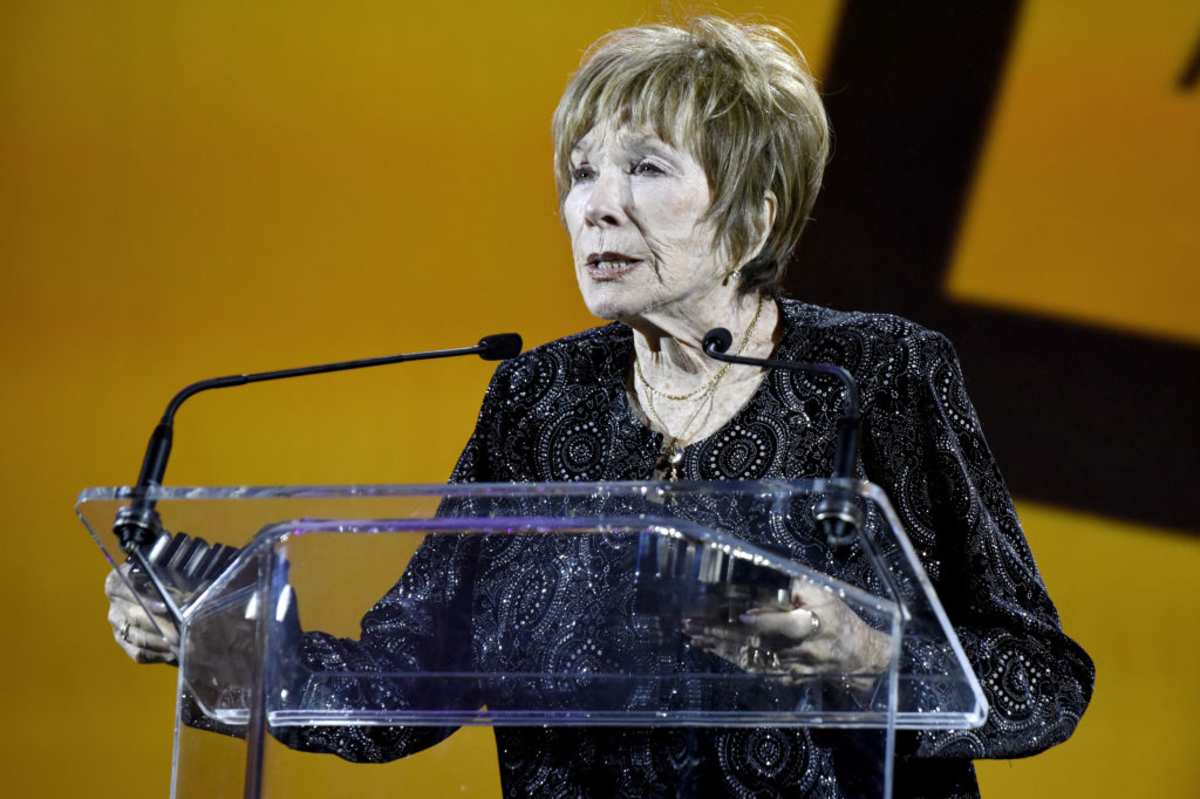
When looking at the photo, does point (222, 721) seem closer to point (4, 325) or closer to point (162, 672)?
point (162, 672)

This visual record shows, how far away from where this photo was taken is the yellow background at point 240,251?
2.61 m

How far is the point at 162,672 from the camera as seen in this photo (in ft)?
8.56

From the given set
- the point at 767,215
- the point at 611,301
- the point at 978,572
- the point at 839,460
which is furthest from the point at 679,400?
the point at 839,460

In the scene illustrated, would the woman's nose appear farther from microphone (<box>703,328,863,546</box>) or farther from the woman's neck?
microphone (<box>703,328,863,546</box>)

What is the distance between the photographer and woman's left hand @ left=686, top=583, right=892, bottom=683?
117 centimetres

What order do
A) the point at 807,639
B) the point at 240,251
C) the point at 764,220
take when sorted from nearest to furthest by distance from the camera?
1. the point at 807,639
2. the point at 764,220
3. the point at 240,251

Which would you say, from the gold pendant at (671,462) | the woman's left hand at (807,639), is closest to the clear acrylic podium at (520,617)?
the woman's left hand at (807,639)

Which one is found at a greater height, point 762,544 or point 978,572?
point 762,544

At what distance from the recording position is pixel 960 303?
2553mm

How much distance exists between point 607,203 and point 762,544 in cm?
64

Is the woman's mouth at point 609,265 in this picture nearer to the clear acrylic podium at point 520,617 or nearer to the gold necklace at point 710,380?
the gold necklace at point 710,380

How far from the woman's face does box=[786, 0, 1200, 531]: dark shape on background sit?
787mm

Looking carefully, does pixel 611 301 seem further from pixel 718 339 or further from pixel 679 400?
pixel 718 339

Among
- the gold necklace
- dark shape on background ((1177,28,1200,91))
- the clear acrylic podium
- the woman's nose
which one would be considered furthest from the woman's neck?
dark shape on background ((1177,28,1200,91))
